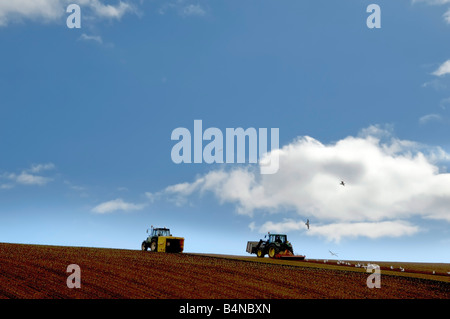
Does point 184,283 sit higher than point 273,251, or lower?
higher

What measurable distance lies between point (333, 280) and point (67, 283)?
12619 mm

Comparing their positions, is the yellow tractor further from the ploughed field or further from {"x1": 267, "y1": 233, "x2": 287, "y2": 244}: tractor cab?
the ploughed field

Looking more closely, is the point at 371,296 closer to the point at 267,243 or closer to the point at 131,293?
the point at 131,293

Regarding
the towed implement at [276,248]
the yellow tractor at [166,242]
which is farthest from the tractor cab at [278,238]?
the yellow tractor at [166,242]

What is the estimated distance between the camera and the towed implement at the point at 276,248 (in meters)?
37.0

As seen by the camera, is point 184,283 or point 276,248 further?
point 276,248

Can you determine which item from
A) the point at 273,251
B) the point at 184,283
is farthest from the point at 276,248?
the point at 184,283

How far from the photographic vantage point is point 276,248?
37406 mm

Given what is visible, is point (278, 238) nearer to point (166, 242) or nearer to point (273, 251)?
point (273, 251)

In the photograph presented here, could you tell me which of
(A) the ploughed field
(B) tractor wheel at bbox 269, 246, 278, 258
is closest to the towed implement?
(B) tractor wheel at bbox 269, 246, 278, 258

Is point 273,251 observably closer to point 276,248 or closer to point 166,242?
point 276,248

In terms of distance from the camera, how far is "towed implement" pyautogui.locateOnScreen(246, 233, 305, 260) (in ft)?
121

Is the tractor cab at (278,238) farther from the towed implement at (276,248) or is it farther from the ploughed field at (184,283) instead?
the ploughed field at (184,283)


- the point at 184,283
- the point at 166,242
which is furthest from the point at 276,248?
the point at 184,283
